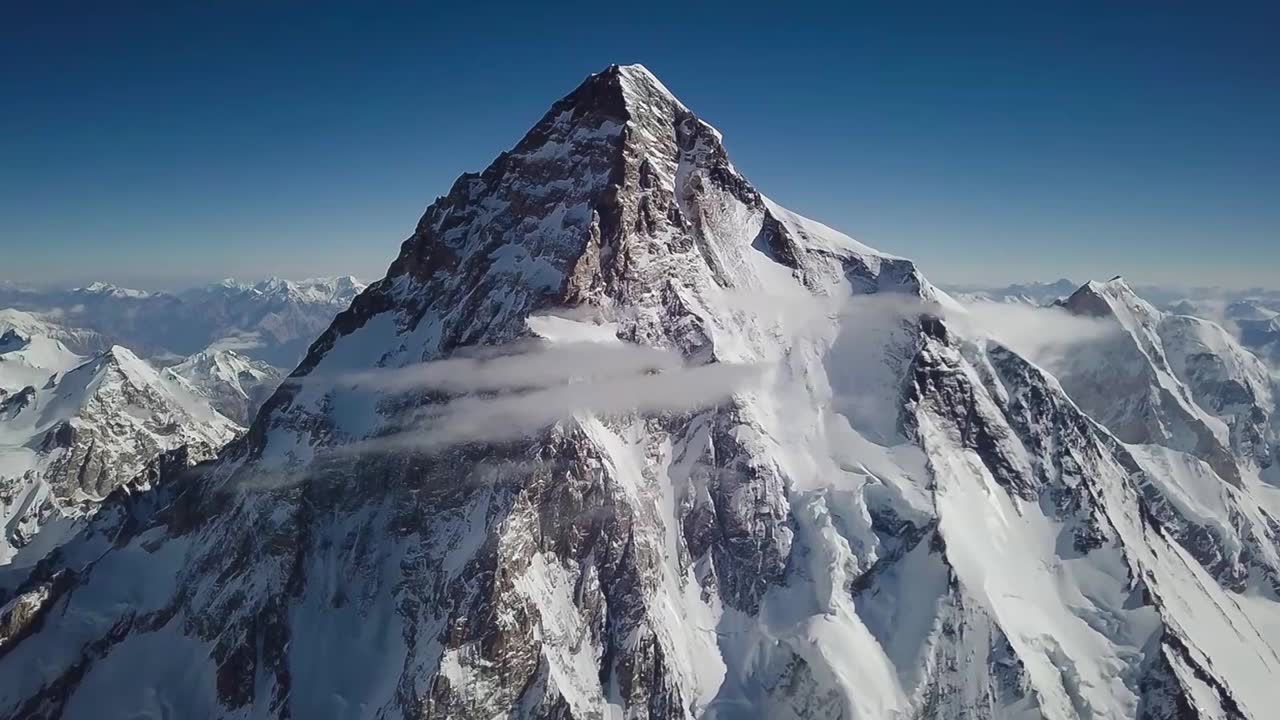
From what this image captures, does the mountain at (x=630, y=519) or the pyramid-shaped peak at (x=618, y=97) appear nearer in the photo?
the mountain at (x=630, y=519)

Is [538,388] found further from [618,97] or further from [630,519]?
[618,97]

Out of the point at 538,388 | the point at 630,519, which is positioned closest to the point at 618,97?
the point at 538,388

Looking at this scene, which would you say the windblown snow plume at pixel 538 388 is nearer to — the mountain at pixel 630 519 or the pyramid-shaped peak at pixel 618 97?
the mountain at pixel 630 519

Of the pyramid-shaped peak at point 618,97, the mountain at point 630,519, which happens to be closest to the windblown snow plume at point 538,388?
the mountain at point 630,519

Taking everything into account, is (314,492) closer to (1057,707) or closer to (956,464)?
(956,464)

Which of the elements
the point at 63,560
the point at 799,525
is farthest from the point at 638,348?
the point at 63,560

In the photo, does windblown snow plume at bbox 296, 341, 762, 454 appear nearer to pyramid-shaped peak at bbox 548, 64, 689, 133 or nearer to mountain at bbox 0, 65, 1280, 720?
mountain at bbox 0, 65, 1280, 720

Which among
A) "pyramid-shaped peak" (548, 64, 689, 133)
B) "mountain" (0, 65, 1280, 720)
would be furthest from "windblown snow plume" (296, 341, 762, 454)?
"pyramid-shaped peak" (548, 64, 689, 133)

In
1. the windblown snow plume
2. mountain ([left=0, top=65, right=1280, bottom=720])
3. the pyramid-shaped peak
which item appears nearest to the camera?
mountain ([left=0, top=65, right=1280, bottom=720])
